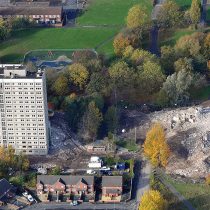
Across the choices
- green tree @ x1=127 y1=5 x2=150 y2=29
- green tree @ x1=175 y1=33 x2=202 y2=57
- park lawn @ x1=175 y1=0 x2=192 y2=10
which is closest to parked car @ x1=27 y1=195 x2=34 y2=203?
green tree @ x1=175 y1=33 x2=202 y2=57

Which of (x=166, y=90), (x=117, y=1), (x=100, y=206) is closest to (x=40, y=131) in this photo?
(x=100, y=206)

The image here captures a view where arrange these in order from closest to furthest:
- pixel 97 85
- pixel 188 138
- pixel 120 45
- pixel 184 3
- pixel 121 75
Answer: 1. pixel 188 138
2. pixel 97 85
3. pixel 121 75
4. pixel 120 45
5. pixel 184 3

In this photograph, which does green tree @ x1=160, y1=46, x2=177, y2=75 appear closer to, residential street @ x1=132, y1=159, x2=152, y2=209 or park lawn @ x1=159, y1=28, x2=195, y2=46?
park lawn @ x1=159, y1=28, x2=195, y2=46

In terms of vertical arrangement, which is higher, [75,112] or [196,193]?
[75,112]

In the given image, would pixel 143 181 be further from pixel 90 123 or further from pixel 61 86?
pixel 61 86

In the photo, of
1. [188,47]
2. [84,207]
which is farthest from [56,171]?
[188,47]
